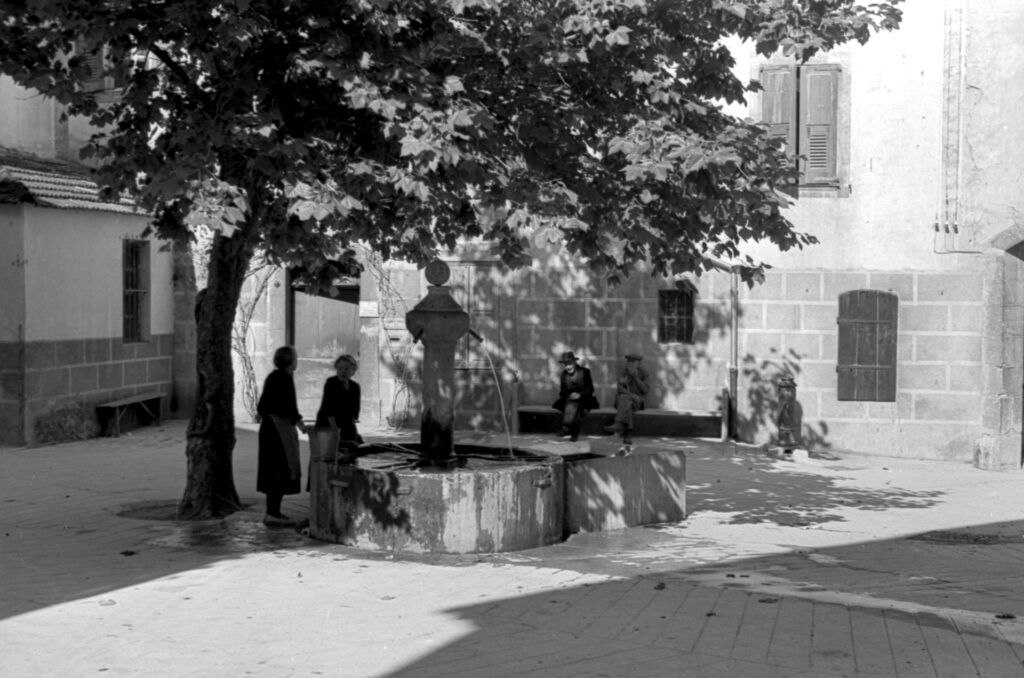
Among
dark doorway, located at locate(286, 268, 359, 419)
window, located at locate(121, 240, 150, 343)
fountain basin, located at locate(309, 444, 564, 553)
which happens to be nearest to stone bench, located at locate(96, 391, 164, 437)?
window, located at locate(121, 240, 150, 343)

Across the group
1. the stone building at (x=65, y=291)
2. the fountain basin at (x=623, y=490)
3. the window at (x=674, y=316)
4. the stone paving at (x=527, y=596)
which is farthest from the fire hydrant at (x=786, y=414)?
the stone building at (x=65, y=291)

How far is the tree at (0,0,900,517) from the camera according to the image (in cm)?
981

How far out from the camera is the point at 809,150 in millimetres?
18859

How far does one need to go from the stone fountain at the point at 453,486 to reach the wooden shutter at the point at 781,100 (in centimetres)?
754

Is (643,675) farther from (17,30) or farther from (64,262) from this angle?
(64,262)

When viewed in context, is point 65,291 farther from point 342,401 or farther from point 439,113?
point 439,113

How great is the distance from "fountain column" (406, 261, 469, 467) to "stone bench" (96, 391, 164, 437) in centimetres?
902

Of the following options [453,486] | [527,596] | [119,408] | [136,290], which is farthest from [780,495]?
[136,290]

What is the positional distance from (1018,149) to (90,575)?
13.3 meters

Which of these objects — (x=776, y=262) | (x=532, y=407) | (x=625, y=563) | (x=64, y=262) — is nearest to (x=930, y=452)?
(x=776, y=262)

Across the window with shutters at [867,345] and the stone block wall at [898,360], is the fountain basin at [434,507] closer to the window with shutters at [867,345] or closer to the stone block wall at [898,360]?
the stone block wall at [898,360]

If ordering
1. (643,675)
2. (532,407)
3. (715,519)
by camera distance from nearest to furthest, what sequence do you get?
(643,675) < (715,519) < (532,407)

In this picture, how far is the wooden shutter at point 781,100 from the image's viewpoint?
18906 millimetres

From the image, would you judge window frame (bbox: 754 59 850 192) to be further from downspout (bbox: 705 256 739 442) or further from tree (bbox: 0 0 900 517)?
tree (bbox: 0 0 900 517)
